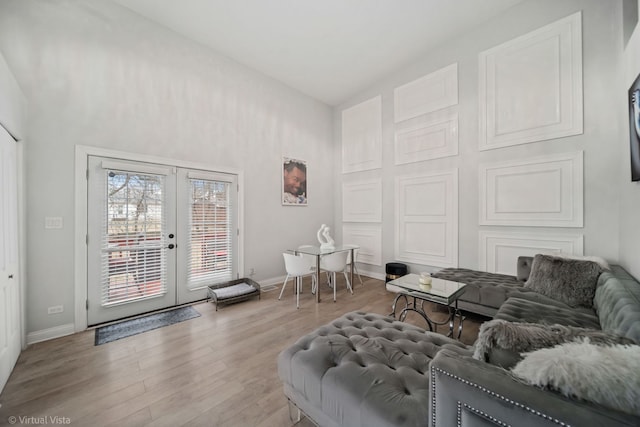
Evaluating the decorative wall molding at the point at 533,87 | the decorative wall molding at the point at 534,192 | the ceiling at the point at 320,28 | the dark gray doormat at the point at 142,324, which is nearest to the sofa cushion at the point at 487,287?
the decorative wall molding at the point at 534,192

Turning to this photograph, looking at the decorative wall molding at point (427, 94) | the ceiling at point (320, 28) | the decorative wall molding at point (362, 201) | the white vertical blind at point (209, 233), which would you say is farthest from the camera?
the decorative wall molding at point (362, 201)

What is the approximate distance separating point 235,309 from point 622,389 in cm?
346

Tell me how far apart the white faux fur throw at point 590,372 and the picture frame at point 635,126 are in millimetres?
2179

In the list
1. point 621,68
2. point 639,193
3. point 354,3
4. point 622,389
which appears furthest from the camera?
point 354,3

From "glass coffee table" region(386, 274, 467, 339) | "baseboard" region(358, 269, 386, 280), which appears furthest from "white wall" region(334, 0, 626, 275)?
"glass coffee table" region(386, 274, 467, 339)

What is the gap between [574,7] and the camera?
112 inches

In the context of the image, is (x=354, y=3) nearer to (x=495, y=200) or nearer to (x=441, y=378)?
(x=495, y=200)

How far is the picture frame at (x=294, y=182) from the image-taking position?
4.73 meters

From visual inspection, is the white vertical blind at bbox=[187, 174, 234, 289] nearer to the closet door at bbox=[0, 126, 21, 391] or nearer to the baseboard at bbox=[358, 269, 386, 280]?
the closet door at bbox=[0, 126, 21, 391]

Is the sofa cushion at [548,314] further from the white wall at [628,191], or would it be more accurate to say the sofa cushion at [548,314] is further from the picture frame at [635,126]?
the picture frame at [635,126]

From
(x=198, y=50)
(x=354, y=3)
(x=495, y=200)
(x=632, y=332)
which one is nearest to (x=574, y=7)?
(x=495, y=200)

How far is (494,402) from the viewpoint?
0.77m

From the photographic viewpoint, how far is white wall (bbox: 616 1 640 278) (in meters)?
2.06

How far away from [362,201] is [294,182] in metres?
1.56
